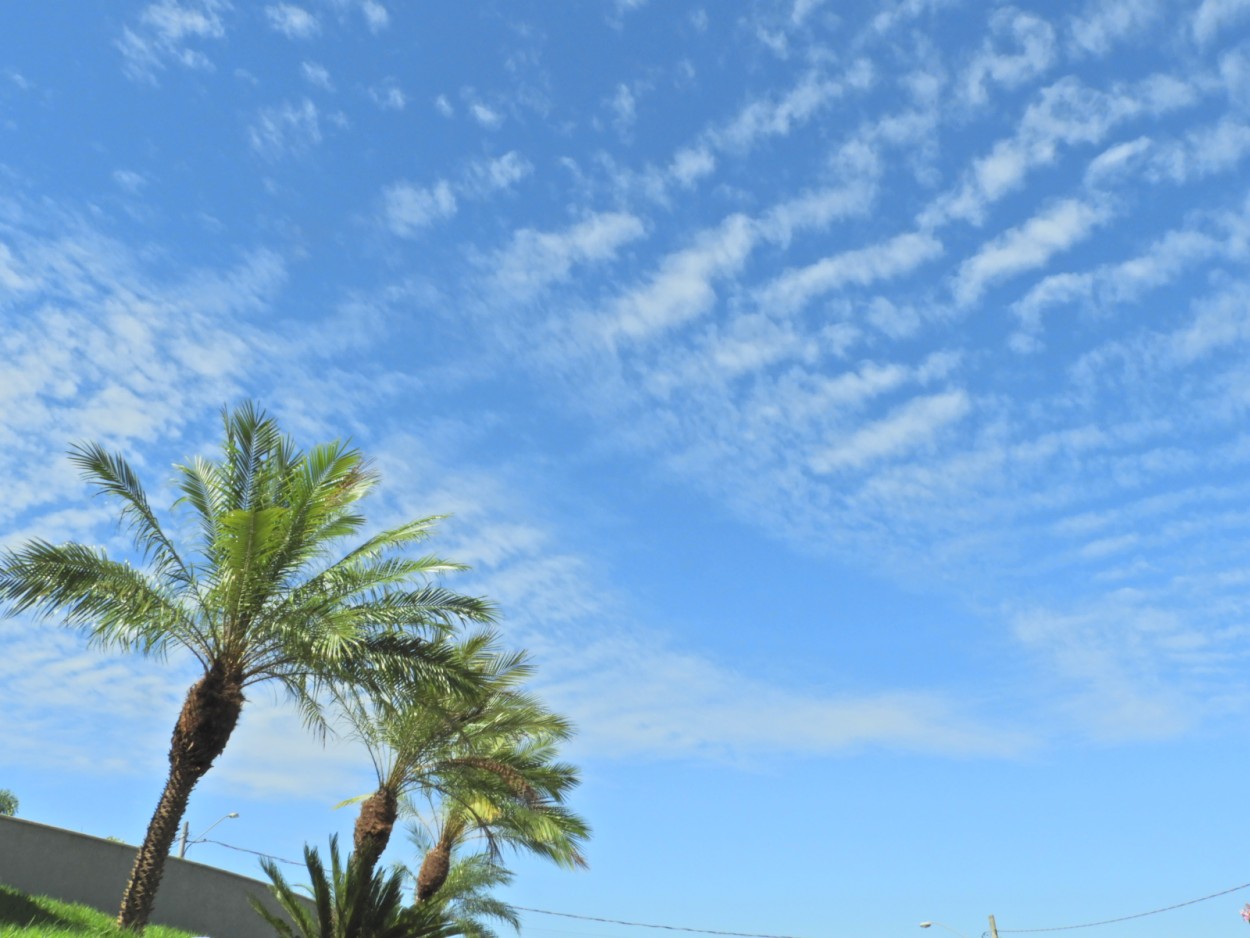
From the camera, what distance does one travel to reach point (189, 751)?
15516mm

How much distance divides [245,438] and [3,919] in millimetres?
7303

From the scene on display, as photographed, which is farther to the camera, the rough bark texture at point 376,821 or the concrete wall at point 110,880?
the rough bark texture at point 376,821

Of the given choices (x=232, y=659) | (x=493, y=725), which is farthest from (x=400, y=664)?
(x=493, y=725)

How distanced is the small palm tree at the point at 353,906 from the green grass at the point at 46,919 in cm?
250

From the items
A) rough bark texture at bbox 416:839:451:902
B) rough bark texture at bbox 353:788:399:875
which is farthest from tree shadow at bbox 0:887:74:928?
rough bark texture at bbox 416:839:451:902

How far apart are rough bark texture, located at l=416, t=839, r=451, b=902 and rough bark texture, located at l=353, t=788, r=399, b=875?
15.9ft

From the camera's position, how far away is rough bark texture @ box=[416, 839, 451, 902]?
85.8ft

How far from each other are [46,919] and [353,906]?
14.2ft

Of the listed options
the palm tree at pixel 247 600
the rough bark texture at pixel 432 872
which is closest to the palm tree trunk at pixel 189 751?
the palm tree at pixel 247 600

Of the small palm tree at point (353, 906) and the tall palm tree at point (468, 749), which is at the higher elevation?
the tall palm tree at point (468, 749)

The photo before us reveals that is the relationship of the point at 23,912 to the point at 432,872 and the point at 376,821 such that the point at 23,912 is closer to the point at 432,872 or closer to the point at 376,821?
the point at 376,821

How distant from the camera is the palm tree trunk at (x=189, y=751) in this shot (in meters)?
15.0

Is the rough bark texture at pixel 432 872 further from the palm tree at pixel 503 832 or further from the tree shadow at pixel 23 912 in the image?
the tree shadow at pixel 23 912

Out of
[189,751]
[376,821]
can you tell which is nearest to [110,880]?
[376,821]
